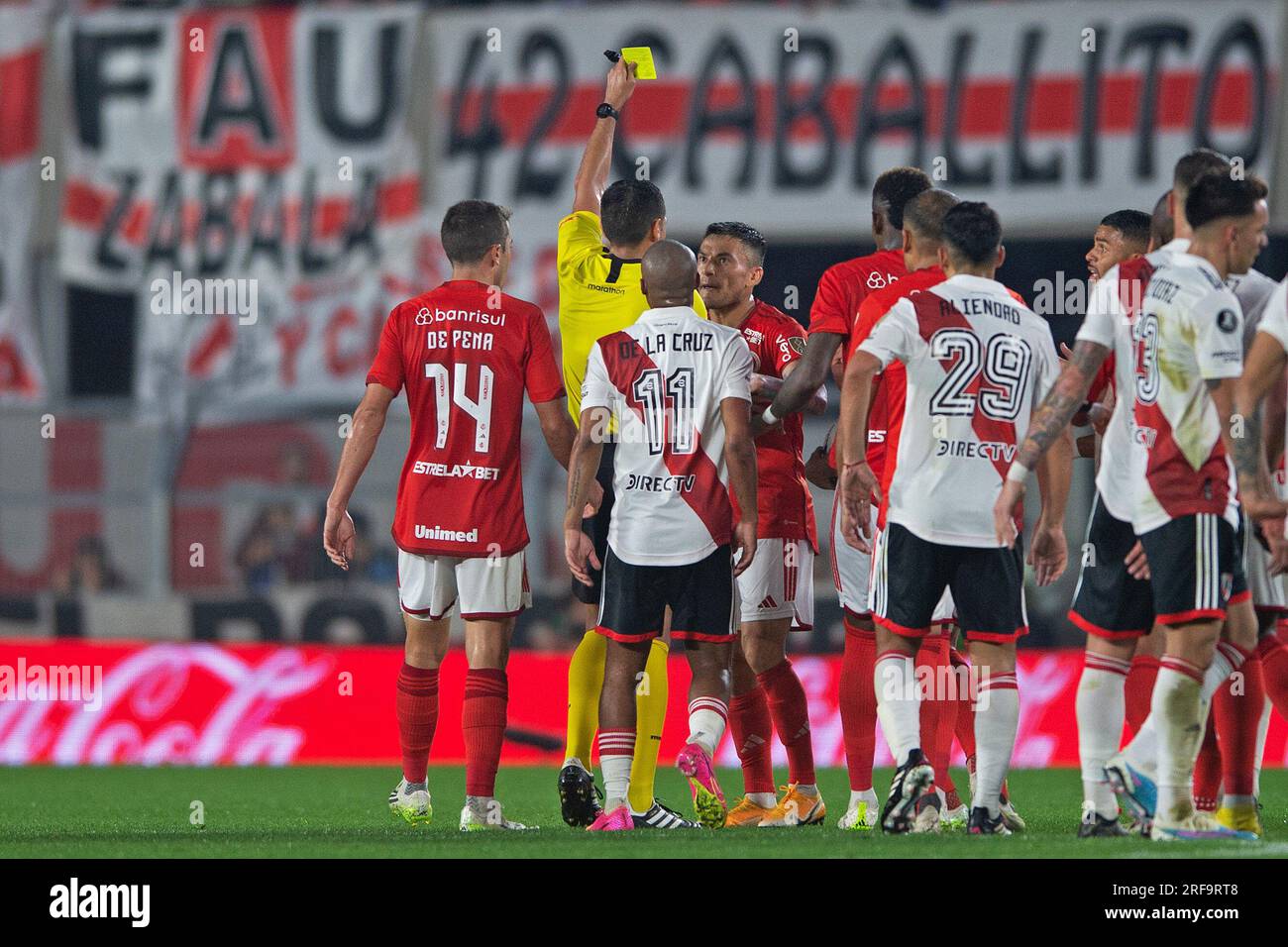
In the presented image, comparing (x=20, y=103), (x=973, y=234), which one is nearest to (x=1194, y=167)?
(x=973, y=234)

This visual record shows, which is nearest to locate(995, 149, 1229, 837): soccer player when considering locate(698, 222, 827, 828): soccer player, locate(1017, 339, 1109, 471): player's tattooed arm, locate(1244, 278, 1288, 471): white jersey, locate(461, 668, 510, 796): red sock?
locate(1017, 339, 1109, 471): player's tattooed arm

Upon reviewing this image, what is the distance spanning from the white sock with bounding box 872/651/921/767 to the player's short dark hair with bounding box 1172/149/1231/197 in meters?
1.78

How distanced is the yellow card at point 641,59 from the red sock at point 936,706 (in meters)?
2.51

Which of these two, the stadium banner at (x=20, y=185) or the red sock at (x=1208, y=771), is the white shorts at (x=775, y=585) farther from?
the stadium banner at (x=20, y=185)

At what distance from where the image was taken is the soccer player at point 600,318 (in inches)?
292

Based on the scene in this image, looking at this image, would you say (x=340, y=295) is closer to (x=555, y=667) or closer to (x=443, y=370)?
(x=555, y=667)

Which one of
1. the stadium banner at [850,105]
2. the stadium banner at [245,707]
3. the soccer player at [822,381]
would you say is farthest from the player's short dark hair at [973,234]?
the stadium banner at [850,105]

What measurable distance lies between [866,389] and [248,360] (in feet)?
33.3

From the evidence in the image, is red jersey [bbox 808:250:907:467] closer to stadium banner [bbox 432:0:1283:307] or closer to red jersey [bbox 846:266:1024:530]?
red jersey [bbox 846:266:1024:530]

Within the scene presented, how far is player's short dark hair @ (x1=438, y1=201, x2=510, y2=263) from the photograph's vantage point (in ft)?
24.5

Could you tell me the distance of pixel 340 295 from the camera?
52.3 ft
